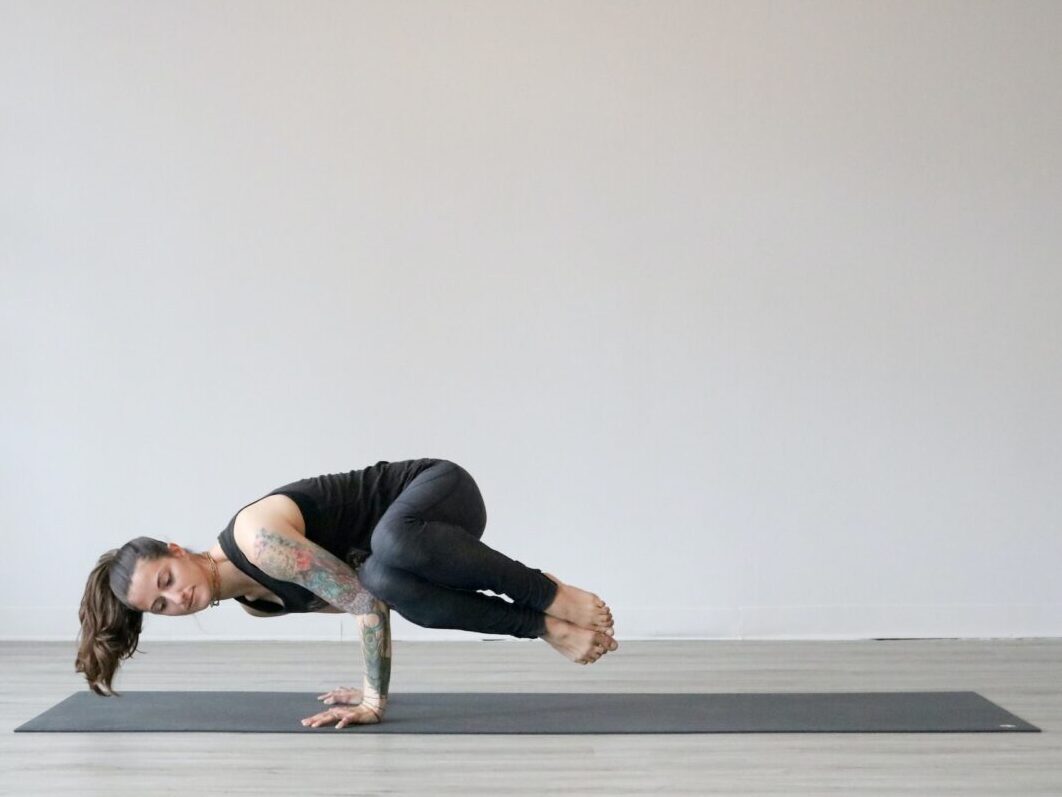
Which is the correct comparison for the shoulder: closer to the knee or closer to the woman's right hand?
the knee

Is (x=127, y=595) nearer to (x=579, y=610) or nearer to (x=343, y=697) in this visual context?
(x=343, y=697)

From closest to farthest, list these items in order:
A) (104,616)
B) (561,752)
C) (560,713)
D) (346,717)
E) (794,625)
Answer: (561,752)
(104,616)
(346,717)
(560,713)
(794,625)

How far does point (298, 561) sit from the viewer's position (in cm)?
291

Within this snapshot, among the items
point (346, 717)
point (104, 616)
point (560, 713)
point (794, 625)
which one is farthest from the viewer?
point (794, 625)

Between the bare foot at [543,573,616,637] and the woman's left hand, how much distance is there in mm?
529

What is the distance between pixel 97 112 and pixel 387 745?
283 cm

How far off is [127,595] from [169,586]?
97 millimetres

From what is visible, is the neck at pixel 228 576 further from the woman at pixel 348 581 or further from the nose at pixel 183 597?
the nose at pixel 183 597

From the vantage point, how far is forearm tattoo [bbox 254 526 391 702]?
2904mm

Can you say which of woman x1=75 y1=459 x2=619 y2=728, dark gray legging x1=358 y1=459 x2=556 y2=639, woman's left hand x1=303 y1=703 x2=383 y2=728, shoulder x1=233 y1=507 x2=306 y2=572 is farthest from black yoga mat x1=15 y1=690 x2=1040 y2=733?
shoulder x1=233 y1=507 x2=306 y2=572

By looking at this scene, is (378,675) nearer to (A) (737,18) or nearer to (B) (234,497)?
(B) (234,497)

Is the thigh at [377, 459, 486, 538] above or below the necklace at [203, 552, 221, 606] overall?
above

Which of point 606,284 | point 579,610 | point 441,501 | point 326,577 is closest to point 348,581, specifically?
point 326,577

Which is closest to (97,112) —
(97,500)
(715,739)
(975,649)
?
(97,500)
